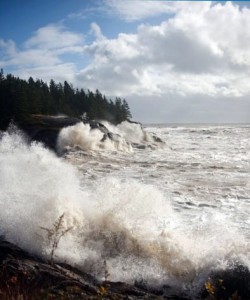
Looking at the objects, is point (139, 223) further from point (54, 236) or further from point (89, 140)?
point (89, 140)

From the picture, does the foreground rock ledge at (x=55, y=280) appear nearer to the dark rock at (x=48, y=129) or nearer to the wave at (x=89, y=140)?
the wave at (x=89, y=140)

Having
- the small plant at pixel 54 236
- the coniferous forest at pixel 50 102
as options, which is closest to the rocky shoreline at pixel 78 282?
the small plant at pixel 54 236

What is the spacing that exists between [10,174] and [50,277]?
12.4m

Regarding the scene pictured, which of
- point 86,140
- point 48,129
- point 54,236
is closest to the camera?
point 54,236

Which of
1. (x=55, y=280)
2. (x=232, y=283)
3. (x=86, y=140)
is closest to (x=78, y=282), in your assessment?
(x=55, y=280)

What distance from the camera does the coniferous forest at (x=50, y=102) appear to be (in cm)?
5879

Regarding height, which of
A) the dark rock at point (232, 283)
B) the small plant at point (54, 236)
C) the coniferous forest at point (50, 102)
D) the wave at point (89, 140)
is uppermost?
the coniferous forest at point (50, 102)

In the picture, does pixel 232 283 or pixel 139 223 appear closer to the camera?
pixel 232 283

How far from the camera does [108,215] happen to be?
11.2m

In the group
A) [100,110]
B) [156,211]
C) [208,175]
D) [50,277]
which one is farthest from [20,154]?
[100,110]

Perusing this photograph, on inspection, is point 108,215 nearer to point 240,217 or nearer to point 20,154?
point 240,217

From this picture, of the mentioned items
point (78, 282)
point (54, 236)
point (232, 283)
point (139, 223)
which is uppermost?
point (54, 236)

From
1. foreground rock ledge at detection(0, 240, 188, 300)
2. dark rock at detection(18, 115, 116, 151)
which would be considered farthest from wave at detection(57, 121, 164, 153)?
foreground rock ledge at detection(0, 240, 188, 300)

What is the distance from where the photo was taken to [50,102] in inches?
2653
